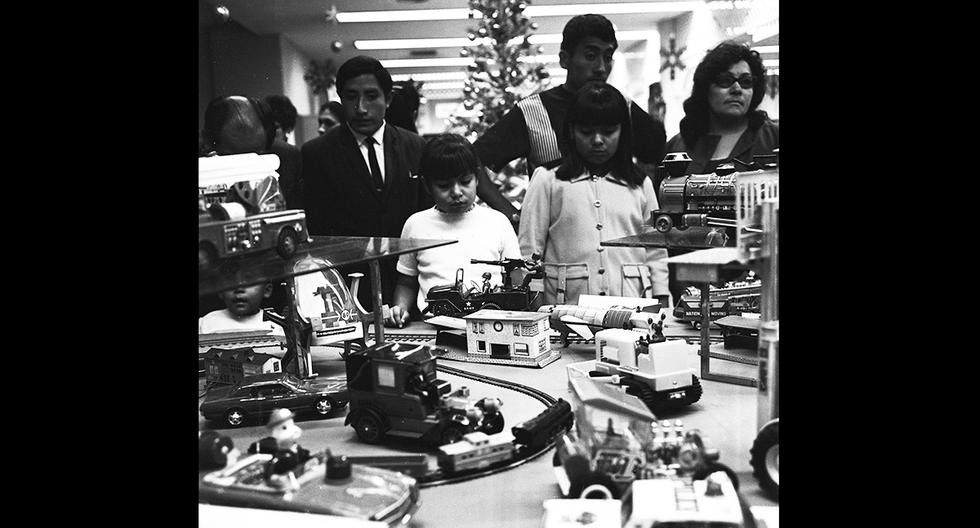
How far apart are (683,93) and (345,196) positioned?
0.87 meters

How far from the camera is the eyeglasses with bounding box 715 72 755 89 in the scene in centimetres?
213

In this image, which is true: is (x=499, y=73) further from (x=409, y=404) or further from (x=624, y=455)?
(x=624, y=455)

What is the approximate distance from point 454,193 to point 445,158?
0.09 meters

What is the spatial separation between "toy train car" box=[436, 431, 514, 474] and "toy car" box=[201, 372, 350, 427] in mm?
303

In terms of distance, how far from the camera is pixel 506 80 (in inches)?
92.3

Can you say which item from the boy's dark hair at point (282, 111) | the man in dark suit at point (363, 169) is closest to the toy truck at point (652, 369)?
the man in dark suit at point (363, 169)

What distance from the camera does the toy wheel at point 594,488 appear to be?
1.73 m

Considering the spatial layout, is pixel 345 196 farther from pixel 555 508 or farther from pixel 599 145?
pixel 555 508

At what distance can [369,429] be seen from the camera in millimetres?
1927

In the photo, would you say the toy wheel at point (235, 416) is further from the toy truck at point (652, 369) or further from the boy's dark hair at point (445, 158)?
the toy truck at point (652, 369)

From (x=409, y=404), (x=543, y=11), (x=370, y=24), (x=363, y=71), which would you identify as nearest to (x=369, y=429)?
(x=409, y=404)

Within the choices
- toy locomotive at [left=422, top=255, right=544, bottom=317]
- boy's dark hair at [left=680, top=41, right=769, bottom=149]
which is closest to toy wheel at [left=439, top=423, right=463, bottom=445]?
toy locomotive at [left=422, top=255, right=544, bottom=317]

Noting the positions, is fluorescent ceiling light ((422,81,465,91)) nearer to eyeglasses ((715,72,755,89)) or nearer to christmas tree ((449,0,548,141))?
christmas tree ((449,0,548,141))

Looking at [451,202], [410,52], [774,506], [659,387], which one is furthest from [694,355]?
[410,52]
